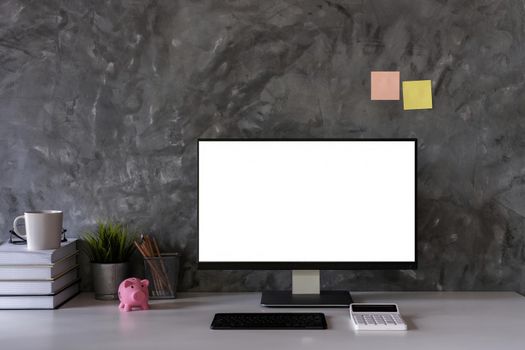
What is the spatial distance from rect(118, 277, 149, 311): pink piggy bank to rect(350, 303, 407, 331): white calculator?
550mm

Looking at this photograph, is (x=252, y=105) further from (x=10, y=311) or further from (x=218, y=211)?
(x=10, y=311)

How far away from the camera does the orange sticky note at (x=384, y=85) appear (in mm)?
1931

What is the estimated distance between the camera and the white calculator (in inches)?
59.3

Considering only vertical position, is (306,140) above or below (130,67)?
below

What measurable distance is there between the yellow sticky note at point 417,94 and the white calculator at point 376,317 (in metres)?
0.64

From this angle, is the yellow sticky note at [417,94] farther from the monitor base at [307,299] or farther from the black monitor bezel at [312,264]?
the monitor base at [307,299]

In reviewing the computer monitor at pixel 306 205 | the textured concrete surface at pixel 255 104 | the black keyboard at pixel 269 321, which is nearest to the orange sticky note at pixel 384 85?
the textured concrete surface at pixel 255 104

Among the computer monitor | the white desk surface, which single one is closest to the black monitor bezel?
A: the computer monitor

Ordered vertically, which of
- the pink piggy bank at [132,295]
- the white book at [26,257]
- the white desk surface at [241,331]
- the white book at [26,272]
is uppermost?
the white book at [26,257]

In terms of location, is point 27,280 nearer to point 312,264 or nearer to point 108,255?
point 108,255

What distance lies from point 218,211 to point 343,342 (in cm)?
54

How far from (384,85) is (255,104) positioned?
1.30 ft

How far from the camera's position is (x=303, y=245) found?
5.86 ft

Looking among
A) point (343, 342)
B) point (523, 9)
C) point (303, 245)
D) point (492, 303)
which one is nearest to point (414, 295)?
point (492, 303)
